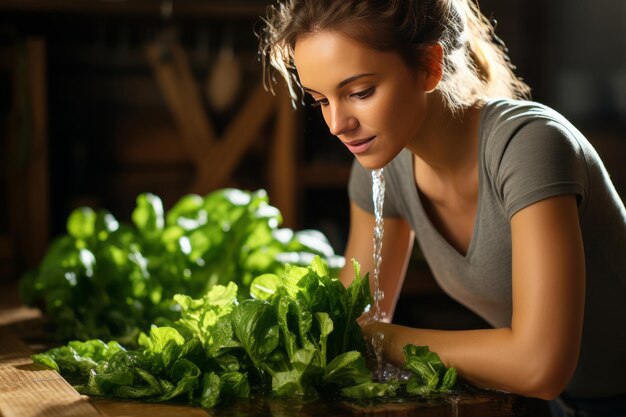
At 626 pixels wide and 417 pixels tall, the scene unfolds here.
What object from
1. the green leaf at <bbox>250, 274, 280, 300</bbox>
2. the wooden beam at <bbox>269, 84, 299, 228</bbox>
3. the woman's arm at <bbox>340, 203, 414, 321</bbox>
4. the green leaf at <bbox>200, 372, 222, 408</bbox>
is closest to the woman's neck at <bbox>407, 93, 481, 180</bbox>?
the woman's arm at <bbox>340, 203, 414, 321</bbox>

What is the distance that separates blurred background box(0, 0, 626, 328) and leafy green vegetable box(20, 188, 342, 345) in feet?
3.33

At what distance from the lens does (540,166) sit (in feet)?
4.31

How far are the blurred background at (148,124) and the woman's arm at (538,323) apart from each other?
1.90 meters

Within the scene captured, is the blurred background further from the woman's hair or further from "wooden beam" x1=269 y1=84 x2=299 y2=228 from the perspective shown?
the woman's hair

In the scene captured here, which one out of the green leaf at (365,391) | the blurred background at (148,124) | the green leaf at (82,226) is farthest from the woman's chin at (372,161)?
the blurred background at (148,124)

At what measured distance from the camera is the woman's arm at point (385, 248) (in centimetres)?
177

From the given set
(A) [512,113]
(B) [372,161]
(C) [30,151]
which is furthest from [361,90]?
(C) [30,151]

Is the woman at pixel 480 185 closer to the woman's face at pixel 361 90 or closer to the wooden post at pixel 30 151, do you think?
the woman's face at pixel 361 90

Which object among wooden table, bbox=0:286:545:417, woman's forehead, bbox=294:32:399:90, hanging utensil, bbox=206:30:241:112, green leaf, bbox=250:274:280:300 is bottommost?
wooden table, bbox=0:286:545:417

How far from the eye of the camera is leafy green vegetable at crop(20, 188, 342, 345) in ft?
5.73

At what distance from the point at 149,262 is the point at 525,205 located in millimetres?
813

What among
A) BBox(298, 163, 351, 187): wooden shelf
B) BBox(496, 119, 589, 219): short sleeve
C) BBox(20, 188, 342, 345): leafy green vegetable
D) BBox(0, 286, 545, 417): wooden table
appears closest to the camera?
BBox(0, 286, 545, 417): wooden table

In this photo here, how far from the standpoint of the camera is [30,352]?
1.54 metres

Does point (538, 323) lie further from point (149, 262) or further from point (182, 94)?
point (182, 94)
